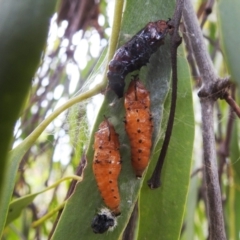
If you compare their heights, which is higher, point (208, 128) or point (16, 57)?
point (16, 57)

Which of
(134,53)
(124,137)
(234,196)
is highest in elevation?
(134,53)

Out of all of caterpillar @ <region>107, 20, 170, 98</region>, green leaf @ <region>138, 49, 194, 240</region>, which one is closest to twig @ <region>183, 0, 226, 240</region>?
green leaf @ <region>138, 49, 194, 240</region>

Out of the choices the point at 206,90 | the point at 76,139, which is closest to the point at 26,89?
the point at 206,90

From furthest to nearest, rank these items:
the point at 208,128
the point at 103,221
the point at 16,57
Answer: the point at 208,128 < the point at 103,221 < the point at 16,57

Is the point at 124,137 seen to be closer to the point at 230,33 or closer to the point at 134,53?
the point at 134,53

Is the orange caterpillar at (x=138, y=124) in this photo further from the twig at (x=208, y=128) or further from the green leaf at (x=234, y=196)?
the green leaf at (x=234, y=196)

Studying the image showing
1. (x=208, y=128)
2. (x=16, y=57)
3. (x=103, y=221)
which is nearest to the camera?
(x=16, y=57)

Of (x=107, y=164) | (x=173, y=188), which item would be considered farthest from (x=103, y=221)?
(x=173, y=188)
